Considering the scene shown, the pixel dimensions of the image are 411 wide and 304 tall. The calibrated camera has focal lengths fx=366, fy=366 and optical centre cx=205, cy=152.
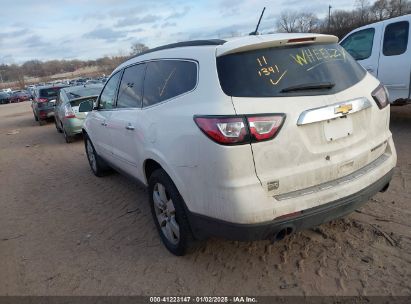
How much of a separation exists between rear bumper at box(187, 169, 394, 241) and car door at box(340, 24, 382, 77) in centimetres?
514

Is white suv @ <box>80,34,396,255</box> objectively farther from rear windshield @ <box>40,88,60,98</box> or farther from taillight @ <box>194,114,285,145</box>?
rear windshield @ <box>40,88,60,98</box>

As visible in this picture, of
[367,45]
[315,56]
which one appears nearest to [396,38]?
[367,45]

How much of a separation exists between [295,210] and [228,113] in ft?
2.73

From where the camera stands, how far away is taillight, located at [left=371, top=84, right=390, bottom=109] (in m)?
3.03

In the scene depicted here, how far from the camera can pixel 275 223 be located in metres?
2.54

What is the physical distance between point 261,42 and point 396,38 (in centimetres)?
535

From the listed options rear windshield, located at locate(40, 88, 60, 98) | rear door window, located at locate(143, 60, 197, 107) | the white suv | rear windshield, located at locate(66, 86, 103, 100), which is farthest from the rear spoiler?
rear windshield, located at locate(40, 88, 60, 98)

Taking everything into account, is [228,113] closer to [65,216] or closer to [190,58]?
[190,58]

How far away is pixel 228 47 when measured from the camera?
279cm

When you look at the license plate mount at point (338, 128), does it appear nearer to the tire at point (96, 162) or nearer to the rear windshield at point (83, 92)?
the tire at point (96, 162)

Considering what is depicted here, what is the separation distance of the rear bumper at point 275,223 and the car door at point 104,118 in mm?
2346

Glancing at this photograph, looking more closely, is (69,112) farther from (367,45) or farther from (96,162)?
(367,45)

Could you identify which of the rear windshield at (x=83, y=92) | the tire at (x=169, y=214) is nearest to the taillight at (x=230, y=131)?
the tire at (x=169, y=214)

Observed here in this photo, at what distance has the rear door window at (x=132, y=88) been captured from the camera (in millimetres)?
3826
